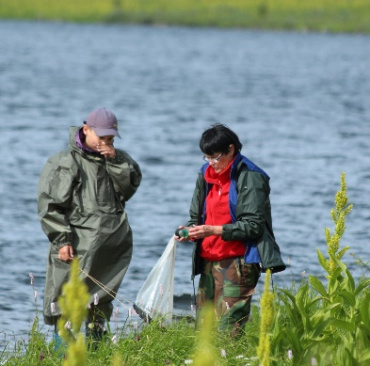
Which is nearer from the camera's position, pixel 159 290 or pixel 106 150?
pixel 106 150

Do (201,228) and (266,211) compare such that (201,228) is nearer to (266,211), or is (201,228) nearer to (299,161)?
(266,211)

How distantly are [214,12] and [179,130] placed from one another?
106 m

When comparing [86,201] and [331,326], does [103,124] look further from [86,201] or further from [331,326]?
[331,326]

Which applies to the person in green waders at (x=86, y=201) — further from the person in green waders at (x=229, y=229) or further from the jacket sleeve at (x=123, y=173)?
the person in green waders at (x=229, y=229)

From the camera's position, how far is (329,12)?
133625 mm

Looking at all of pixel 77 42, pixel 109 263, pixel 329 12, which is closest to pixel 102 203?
pixel 109 263

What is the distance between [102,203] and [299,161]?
1754 centimetres

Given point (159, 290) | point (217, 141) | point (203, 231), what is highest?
point (217, 141)

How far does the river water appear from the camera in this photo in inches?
572

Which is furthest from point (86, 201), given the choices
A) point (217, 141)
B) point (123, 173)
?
point (217, 141)

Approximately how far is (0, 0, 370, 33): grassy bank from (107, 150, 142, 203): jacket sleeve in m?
118

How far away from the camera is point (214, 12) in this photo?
137 m

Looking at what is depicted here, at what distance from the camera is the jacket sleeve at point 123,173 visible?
7.64 m

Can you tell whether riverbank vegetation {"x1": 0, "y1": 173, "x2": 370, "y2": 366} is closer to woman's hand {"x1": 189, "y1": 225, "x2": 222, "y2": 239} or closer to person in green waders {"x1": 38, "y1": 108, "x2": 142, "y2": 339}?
person in green waders {"x1": 38, "y1": 108, "x2": 142, "y2": 339}
